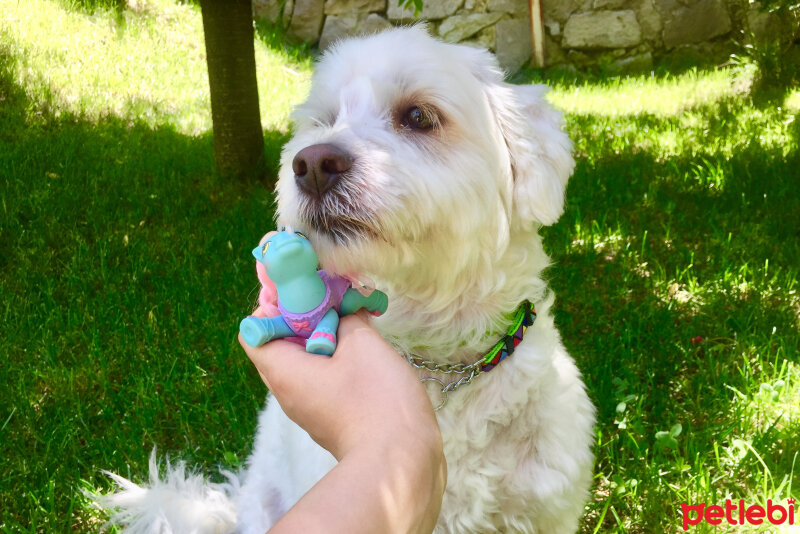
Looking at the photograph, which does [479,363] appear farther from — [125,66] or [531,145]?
[125,66]

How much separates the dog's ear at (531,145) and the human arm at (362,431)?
2.32 ft

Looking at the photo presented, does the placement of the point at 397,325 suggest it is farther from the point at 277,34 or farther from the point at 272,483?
the point at 277,34

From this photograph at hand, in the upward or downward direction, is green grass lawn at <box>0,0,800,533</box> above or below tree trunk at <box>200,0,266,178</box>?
below

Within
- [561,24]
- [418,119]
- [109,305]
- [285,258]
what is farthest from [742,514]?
[561,24]

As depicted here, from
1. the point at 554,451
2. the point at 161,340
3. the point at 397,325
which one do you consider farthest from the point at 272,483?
the point at 161,340

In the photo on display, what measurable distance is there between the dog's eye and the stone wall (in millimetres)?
8206

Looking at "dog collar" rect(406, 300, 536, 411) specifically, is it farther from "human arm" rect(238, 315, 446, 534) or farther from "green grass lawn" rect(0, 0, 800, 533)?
"green grass lawn" rect(0, 0, 800, 533)

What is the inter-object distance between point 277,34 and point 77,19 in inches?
123

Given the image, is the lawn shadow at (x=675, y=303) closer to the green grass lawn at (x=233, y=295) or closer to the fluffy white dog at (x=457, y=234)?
the green grass lawn at (x=233, y=295)

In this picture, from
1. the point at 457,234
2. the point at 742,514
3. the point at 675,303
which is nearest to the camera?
the point at 457,234

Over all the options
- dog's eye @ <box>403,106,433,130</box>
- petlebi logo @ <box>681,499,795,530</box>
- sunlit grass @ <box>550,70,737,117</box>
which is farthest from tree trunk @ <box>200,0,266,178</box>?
sunlit grass @ <box>550,70,737,117</box>

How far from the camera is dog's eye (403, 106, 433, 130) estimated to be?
1813mm

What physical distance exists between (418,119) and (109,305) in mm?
2376

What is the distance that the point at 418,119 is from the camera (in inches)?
71.7
